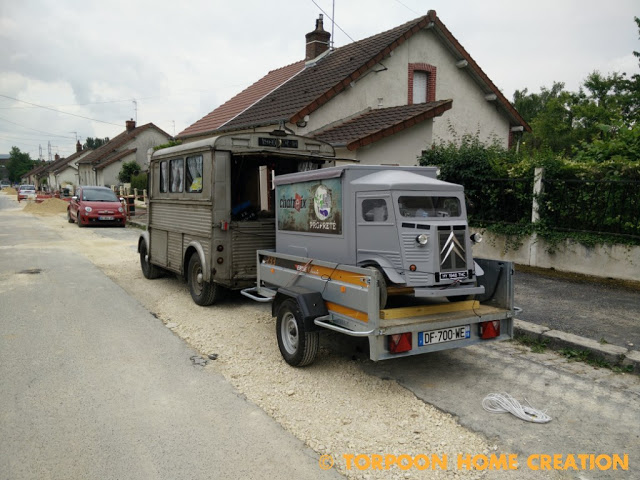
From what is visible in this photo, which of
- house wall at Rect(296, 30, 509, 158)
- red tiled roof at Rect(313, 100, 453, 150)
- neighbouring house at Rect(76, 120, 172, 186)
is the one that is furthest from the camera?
neighbouring house at Rect(76, 120, 172, 186)

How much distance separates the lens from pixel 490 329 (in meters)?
4.84

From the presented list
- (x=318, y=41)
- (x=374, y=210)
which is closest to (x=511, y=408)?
(x=374, y=210)

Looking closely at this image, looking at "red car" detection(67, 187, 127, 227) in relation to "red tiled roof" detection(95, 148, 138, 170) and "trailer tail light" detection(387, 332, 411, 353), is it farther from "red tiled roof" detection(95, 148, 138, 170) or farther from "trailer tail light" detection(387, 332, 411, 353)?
"red tiled roof" detection(95, 148, 138, 170)

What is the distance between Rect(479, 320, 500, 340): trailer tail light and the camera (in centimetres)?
480

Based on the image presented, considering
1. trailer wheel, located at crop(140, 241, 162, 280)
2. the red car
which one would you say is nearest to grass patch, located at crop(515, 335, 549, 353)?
trailer wheel, located at crop(140, 241, 162, 280)

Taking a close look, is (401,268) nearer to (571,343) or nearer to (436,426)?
(436,426)

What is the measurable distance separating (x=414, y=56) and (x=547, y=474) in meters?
16.6

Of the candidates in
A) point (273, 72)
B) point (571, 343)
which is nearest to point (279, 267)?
point (571, 343)

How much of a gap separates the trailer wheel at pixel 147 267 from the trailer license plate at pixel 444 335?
6798 mm

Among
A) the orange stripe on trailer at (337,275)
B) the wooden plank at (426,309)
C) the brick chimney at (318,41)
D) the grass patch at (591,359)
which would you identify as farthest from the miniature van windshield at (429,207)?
the brick chimney at (318,41)

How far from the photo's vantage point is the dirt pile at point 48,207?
30625mm

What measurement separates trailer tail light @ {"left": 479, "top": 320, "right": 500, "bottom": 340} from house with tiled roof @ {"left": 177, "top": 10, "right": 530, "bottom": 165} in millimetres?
8092

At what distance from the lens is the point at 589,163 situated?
357 inches

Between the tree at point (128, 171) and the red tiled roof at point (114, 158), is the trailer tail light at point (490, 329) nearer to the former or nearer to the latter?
the tree at point (128, 171)
